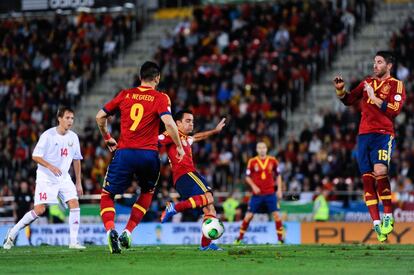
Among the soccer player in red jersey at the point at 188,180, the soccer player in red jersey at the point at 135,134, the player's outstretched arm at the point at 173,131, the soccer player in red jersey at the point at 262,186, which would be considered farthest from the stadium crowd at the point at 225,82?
the player's outstretched arm at the point at 173,131

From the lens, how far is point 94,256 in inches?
539

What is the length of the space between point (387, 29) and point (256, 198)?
46.1 feet

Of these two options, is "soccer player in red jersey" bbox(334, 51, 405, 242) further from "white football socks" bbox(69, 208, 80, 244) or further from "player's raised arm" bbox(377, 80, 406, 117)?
"white football socks" bbox(69, 208, 80, 244)

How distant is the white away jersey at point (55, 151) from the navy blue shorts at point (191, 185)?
2.41m

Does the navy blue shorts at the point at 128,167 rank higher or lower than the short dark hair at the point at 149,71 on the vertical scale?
lower

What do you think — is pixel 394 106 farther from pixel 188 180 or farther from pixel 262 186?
pixel 262 186

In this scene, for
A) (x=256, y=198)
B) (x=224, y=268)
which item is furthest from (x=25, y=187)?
(x=224, y=268)

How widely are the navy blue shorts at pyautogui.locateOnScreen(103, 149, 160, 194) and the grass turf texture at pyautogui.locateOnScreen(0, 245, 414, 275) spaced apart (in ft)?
3.31

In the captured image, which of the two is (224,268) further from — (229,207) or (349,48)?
(349,48)

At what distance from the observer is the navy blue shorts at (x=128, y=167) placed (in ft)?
46.9

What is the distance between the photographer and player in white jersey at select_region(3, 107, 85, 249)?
17703 mm

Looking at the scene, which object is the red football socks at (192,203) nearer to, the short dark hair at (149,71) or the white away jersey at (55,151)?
the short dark hair at (149,71)

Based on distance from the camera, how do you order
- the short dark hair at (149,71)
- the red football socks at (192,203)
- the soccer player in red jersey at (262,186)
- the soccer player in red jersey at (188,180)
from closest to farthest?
the short dark hair at (149,71) < the red football socks at (192,203) < the soccer player in red jersey at (188,180) < the soccer player in red jersey at (262,186)

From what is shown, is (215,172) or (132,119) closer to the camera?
(132,119)
